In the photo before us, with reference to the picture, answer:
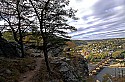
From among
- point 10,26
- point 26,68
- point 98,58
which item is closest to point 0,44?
point 10,26

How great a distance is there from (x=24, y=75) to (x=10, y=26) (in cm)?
974

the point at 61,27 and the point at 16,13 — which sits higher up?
the point at 16,13

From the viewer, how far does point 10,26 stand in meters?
27.2

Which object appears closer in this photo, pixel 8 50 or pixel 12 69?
pixel 12 69

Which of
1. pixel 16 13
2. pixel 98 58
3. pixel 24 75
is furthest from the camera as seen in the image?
pixel 98 58

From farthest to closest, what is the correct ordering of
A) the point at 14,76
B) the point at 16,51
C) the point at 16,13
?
1. the point at 16,51
2. the point at 16,13
3. the point at 14,76

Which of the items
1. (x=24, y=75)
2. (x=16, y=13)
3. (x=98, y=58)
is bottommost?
(x=98, y=58)

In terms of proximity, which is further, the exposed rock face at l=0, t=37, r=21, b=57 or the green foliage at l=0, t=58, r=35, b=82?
the exposed rock face at l=0, t=37, r=21, b=57

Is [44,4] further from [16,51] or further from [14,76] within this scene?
[16,51]

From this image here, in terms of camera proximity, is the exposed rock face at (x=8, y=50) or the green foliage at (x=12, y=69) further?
the exposed rock face at (x=8, y=50)

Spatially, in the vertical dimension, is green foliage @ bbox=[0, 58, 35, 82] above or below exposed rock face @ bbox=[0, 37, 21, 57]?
below

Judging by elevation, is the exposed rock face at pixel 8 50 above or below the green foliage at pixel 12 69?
above

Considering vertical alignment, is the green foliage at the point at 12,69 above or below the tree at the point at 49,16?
below

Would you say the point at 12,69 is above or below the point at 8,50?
below
